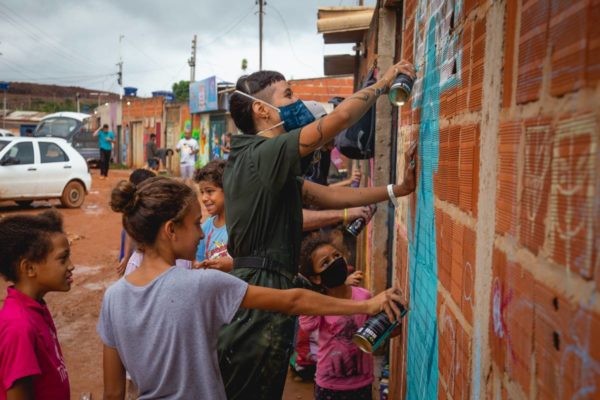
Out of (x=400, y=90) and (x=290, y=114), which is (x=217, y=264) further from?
(x=400, y=90)

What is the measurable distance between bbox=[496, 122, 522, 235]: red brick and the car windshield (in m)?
24.2

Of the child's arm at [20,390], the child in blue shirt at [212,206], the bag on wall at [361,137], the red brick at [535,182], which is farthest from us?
the bag on wall at [361,137]

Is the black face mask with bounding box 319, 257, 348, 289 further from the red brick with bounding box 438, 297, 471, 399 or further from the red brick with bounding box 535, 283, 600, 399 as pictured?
the red brick with bounding box 535, 283, 600, 399

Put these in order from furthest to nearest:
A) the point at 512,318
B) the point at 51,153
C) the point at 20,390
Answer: the point at 51,153
the point at 20,390
the point at 512,318

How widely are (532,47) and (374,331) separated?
125 centimetres

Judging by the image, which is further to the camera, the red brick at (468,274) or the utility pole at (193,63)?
the utility pole at (193,63)

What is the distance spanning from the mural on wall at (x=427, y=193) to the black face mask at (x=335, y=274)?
2.59ft

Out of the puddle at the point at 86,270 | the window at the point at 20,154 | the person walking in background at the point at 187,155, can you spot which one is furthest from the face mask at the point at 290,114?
the person walking in background at the point at 187,155

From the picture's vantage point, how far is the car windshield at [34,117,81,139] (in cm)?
2333

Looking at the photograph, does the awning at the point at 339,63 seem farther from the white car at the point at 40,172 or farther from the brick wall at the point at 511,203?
the white car at the point at 40,172

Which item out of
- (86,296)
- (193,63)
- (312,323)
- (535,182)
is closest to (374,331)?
(535,182)

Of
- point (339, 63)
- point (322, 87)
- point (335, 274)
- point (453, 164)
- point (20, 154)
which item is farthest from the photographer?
point (322, 87)

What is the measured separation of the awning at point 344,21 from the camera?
6.76 metres

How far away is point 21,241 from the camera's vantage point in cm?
250
